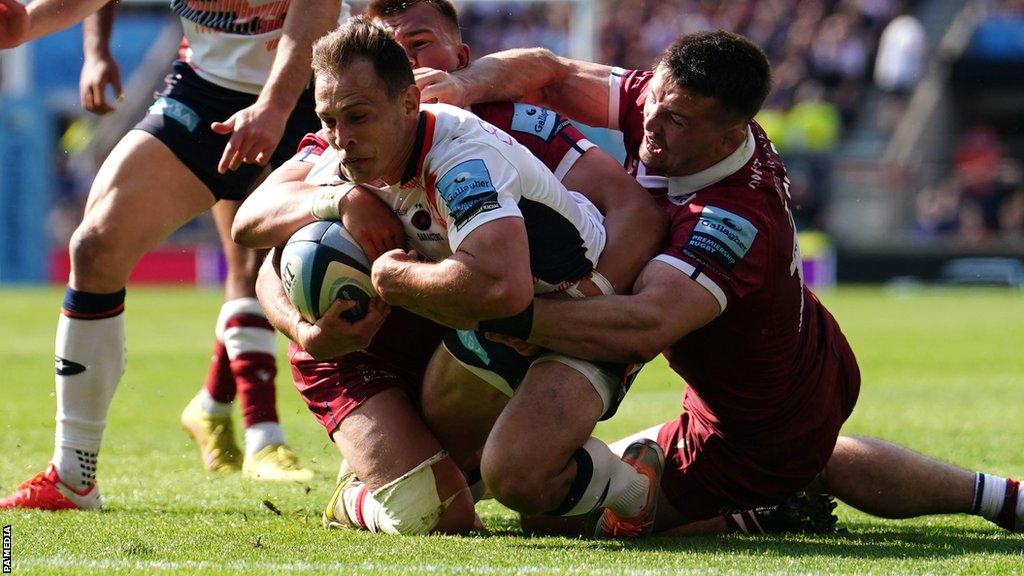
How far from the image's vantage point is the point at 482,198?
4258 millimetres

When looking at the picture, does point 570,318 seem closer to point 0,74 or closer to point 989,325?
point 989,325

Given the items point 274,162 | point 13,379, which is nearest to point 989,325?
point 13,379

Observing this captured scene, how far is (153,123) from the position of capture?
5617 mm

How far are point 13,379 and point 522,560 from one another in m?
6.94

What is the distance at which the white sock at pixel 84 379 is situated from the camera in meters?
5.25

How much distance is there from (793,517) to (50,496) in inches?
97.7

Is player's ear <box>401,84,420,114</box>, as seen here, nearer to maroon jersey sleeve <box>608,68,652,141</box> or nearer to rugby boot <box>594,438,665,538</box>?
maroon jersey sleeve <box>608,68,652,141</box>

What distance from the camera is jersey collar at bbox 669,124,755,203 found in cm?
475

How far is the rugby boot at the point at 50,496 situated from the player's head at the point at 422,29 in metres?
1.86

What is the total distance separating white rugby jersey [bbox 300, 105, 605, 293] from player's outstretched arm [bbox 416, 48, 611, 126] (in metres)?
0.34

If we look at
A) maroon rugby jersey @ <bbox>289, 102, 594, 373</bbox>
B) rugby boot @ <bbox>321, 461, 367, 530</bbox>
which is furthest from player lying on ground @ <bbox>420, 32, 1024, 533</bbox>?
rugby boot @ <bbox>321, 461, 367, 530</bbox>

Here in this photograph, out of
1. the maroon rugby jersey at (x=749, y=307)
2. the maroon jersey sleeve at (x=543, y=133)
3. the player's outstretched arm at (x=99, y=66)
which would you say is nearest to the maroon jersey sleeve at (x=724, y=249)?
the maroon rugby jersey at (x=749, y=307)

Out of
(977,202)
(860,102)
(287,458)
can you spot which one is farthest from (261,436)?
(860,102)

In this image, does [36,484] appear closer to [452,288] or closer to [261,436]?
[261,436]
